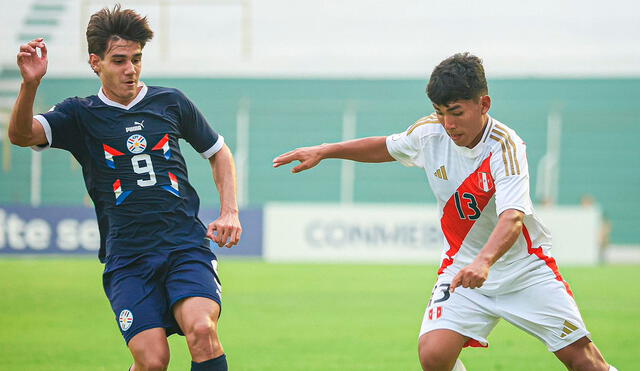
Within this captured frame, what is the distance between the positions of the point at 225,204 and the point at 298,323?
5.42m

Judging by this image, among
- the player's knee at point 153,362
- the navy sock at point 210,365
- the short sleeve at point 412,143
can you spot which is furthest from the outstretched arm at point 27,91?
the short sleeve at point 412,143

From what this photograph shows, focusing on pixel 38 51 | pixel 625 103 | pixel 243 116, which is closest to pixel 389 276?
pixel 243 116

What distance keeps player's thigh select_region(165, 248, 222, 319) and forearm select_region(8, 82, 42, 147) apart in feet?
3.38

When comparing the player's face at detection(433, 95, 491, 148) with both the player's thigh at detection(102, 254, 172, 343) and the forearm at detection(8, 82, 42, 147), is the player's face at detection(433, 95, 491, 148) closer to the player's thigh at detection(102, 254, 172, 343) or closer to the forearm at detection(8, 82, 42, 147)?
the player's thigh at detection(102, 254, 172, 343)

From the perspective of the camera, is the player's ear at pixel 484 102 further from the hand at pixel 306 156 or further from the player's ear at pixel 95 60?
the player's ear at pixel 95 60

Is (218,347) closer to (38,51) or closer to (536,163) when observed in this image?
(38,51)

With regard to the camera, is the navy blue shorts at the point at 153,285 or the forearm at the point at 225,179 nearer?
the navy blue shorts at the point at 153,285

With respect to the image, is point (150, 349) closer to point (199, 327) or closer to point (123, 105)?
point (199, 327)

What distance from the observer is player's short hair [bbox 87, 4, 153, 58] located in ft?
16.7

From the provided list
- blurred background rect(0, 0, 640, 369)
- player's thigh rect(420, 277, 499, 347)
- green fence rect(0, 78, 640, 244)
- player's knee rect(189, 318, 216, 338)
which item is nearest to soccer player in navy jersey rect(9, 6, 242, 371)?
player's knee rect(189, 318, 216, 338)

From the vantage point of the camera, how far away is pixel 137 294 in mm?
4910

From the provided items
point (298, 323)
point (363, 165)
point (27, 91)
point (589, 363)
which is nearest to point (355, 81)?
point (363, 165)

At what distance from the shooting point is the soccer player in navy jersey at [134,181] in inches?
194

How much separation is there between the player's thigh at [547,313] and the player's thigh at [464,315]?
96 mm
